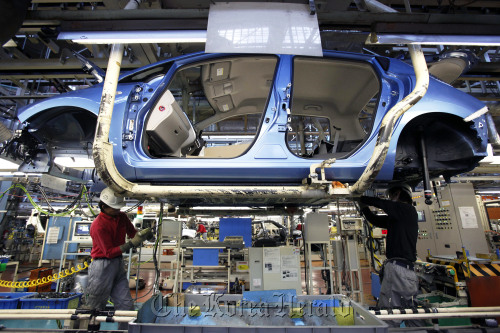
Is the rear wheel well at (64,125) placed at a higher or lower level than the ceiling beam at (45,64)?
lower

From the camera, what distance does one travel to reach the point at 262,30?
5.34 ft

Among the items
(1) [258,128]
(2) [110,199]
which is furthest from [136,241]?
(1) [258,128]

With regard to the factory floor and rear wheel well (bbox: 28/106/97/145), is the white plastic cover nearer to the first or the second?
rear wheel well (bbox: 28/106/97/145)

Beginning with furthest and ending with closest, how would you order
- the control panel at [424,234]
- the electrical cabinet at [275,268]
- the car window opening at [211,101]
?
1. the control panel at [424,234]
2. the electrical cabinet at [275,268]
3. the car window opening at [211,101]

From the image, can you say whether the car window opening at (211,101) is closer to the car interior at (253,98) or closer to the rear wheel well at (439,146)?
the car interior at (253,98)

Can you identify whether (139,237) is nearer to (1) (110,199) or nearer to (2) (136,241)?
(2) (136,241)

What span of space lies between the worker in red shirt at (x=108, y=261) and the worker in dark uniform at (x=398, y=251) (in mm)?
2565

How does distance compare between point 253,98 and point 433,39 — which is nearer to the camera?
point 433,39

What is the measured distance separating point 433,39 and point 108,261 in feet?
11.6

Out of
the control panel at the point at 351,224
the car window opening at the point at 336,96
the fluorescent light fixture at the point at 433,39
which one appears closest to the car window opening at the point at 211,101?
the car window opening at the point at 336,96

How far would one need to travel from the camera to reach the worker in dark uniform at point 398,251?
247 centimetres

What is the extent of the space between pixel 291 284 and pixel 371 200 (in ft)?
10.4

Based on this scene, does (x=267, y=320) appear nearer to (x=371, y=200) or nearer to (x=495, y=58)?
(x=371, y=200)

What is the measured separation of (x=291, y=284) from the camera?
4879mm
